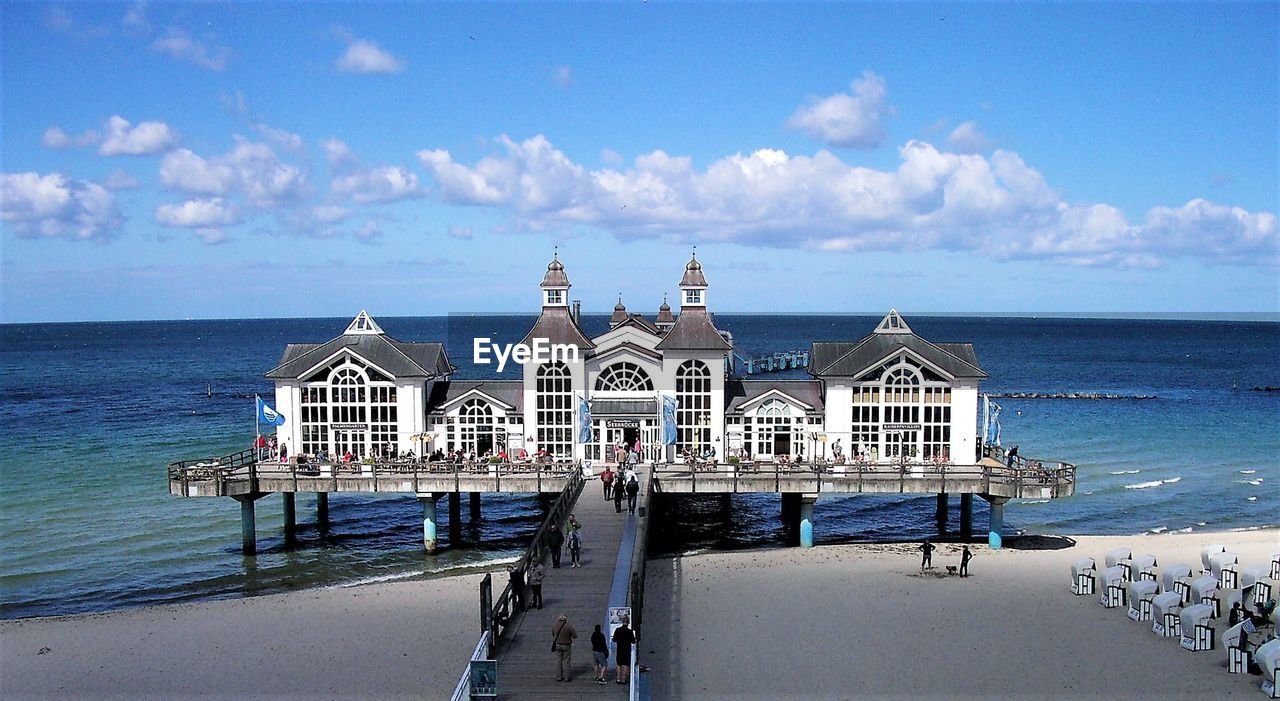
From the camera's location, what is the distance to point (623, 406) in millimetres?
34875

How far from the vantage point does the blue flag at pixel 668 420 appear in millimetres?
33906

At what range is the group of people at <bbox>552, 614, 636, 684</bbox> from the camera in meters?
16.7

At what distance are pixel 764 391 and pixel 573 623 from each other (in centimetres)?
1772

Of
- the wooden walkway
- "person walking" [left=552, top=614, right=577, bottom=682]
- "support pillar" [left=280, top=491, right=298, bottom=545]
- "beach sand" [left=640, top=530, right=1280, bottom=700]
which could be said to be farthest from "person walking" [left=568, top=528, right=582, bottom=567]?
"support pillar" [left=280, top=491, right=298, bottom=545]

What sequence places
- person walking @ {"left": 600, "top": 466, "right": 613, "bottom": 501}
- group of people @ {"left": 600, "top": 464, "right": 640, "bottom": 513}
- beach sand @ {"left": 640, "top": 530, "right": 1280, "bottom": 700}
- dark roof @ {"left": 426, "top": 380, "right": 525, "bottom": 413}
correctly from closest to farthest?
beach sand @ {"left": 640, "top": 530, "right": 1280, "bottom": 700} < group of people @ {"left": 600, "top": 464, "right": 640, "bottom": 513} < person walking @ {"left": 600, "top": 466, "right": 613, "bottom": 501} < dark roof @ {"left": 426, "top": 380, "right": 525, "bottom": 413}

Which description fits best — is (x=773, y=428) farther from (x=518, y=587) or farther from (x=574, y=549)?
(x=518, y=587)

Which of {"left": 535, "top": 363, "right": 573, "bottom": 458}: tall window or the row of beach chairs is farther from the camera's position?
{"left": 535, "top": 363, "right": 573, "bottom": 458}: tall window

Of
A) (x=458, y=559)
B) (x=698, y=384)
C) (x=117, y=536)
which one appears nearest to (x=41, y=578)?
(x=117, y=536)

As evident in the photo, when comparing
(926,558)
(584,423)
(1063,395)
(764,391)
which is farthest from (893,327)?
(1063,395)

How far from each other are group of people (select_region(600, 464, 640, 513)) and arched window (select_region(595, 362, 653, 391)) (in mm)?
4357

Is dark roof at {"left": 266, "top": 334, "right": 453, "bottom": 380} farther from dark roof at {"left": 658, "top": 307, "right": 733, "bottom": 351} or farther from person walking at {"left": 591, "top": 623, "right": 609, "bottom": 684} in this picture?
person walking at {"left": 591, "top": 623, "right": 609, "bottom": 684}

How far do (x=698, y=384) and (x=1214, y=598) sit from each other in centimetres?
1688

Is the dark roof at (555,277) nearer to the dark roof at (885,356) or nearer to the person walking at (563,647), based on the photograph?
the dark roof at (885,356)

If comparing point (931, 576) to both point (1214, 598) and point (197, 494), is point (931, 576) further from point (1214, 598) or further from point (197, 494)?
point (197, 494)
